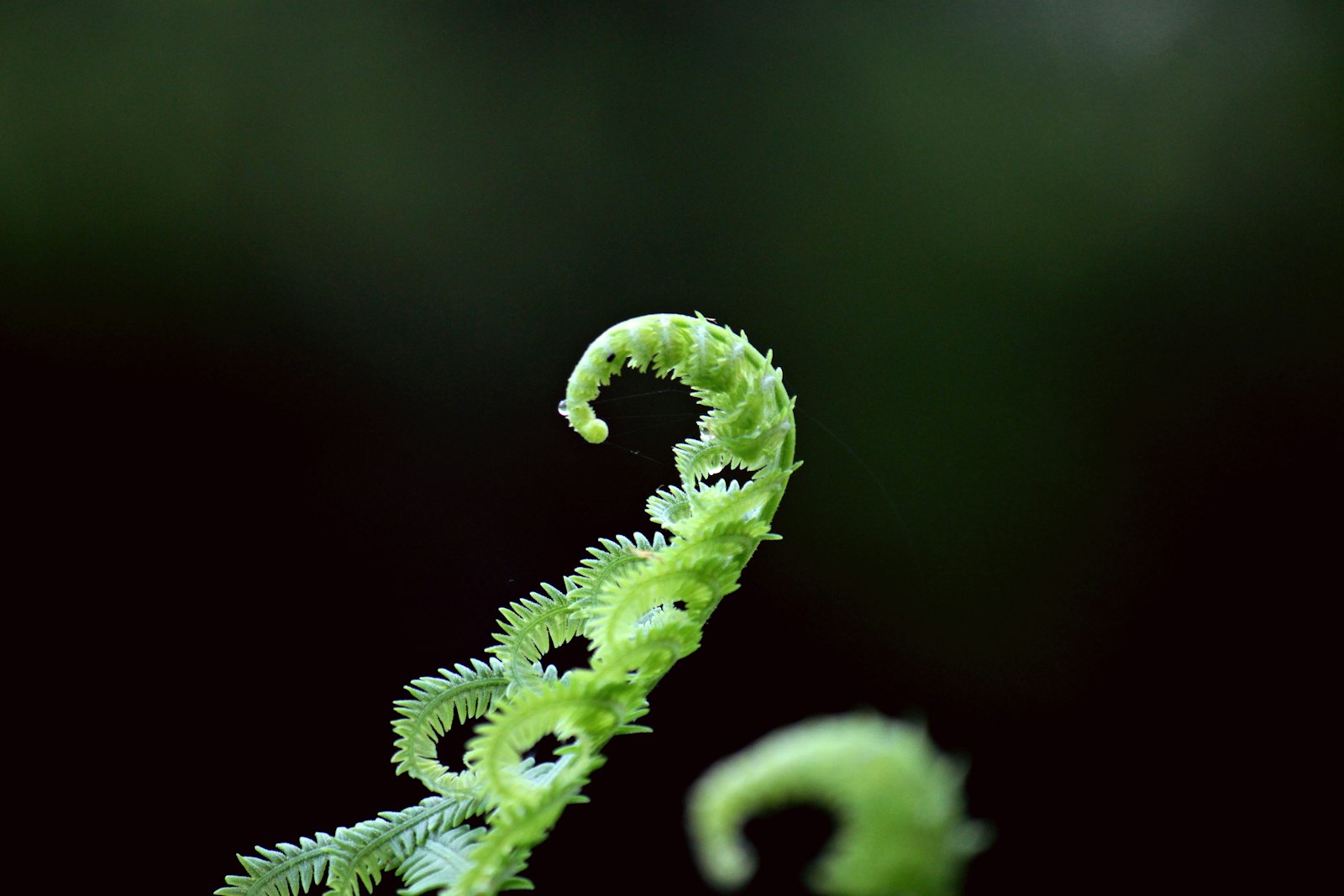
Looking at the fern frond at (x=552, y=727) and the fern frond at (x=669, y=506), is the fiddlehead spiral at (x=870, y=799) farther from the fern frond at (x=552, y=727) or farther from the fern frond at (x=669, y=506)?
the fern frond at (x=669, y=506)

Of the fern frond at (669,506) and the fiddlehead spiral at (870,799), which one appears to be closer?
the fiddlehead spiral at (870,799)

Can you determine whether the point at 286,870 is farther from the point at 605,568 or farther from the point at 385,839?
the point at 605,568

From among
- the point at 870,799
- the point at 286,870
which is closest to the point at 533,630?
the point at 286,870

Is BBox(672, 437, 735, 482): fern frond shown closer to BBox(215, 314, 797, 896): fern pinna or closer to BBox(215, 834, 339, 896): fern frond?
BBox(215, 314, 797, 896): fern pinna

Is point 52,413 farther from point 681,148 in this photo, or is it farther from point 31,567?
point 681,148

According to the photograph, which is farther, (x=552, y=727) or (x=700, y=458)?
(x=700, y=458)

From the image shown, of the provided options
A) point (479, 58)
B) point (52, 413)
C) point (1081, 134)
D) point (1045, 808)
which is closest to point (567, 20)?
point (479, 58)

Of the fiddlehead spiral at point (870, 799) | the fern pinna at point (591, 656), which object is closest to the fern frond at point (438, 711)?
the fern pinna at point (591, 656)
